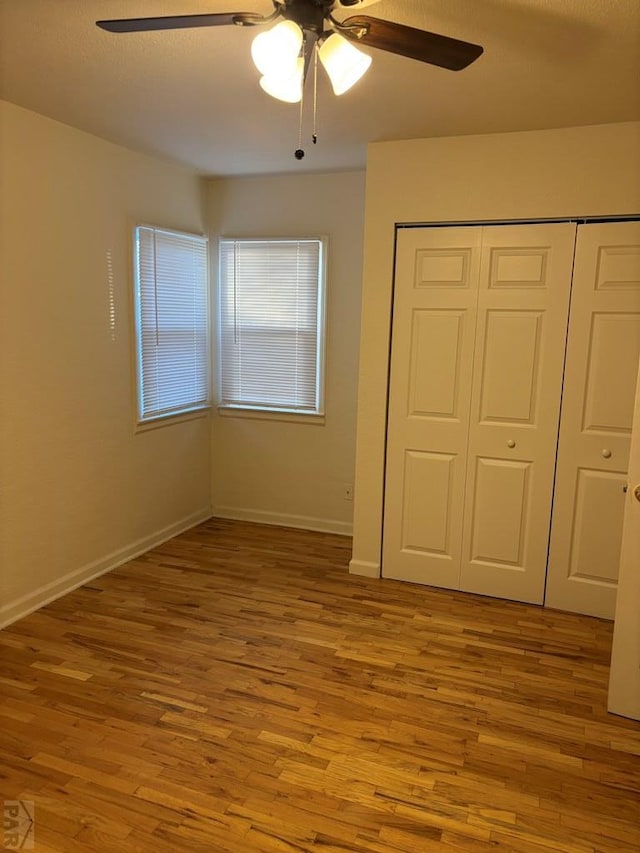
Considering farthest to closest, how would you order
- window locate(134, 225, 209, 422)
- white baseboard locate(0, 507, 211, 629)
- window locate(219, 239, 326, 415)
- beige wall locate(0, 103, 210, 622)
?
1. window locate(219, 239, 326, 415)
2. window locate(134, 225, 209, 422)
3. white baseboard locate(0, 507, 211, 629)
4. beige wall locate(0, 103, 210, 622)

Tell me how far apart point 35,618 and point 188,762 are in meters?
1.41

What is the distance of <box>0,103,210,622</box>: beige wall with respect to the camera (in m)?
2.97

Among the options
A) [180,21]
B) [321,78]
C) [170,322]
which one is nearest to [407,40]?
[180,21]

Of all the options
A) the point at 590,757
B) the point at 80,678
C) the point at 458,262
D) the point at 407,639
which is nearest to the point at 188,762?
the point at 80,678

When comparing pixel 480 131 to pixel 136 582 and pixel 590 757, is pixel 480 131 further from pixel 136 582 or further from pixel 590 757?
pixel 136 582

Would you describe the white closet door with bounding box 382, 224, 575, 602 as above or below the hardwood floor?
above

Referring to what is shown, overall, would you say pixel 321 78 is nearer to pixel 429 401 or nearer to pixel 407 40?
pixel 407 40

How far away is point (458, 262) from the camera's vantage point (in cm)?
330

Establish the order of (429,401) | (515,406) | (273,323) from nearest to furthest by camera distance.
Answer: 1. (515,406)
2. (429,401)
3. (273,323)

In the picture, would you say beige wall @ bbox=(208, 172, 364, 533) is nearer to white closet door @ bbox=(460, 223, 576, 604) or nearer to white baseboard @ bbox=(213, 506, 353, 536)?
white baseboard @ bbox=(213, 506, 353, 536)

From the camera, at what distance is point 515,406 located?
10.8 ft

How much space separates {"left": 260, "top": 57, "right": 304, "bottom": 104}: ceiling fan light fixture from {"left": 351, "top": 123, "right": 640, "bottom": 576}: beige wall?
158 cm

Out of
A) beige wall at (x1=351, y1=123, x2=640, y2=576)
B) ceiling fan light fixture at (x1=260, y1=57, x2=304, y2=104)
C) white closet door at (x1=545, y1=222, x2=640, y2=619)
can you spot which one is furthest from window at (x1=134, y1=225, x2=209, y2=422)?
white closet door at (x1=545, y1=222, x2=640, y2=619)

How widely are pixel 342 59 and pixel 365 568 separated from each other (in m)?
2.77
